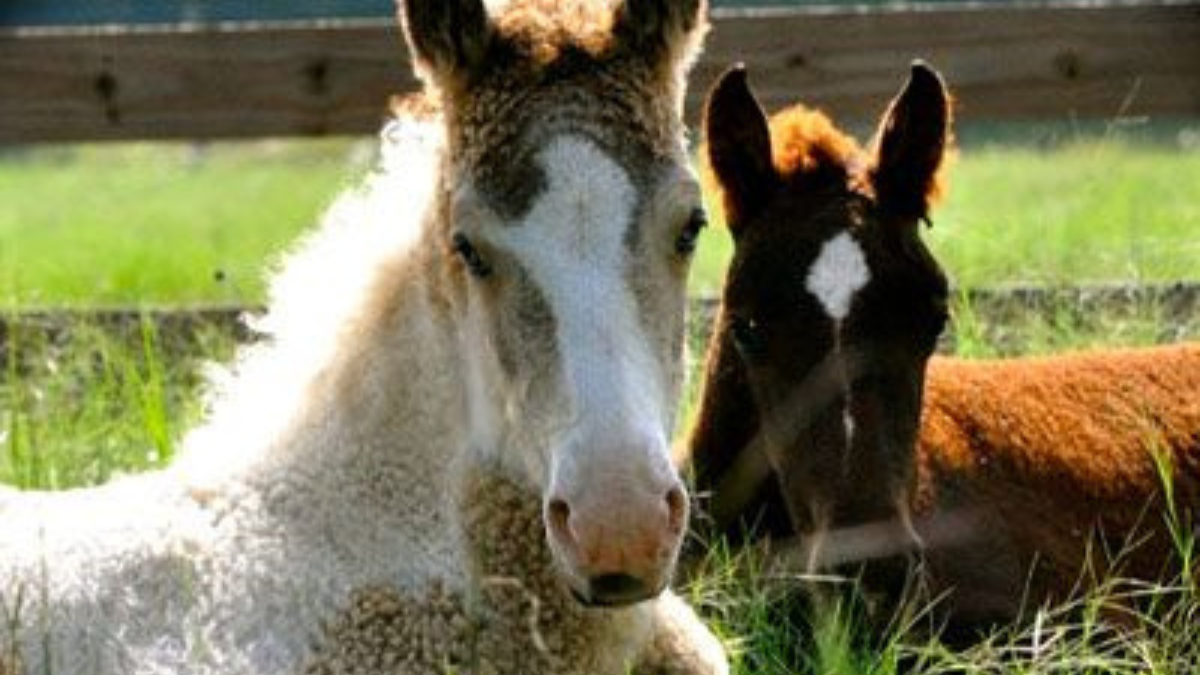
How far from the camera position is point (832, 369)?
5.99m

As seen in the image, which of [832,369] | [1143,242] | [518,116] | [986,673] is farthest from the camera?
[1143,242]

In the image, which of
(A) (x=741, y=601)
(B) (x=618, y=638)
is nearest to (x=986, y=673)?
(A) (x=741, y=601)

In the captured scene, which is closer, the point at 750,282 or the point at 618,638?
the point at 618,638

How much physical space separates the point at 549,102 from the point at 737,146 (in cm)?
193

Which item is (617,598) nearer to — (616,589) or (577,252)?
(616,589)

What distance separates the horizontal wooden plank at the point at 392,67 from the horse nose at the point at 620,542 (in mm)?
4170

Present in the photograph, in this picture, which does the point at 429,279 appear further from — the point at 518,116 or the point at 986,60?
the point at 986,60

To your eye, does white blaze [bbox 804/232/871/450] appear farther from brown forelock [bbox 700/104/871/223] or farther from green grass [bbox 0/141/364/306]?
green grass [bbox 0/141/364/306]

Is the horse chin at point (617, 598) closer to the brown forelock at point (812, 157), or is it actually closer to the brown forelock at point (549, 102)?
the brown forelock at point (549, 102)

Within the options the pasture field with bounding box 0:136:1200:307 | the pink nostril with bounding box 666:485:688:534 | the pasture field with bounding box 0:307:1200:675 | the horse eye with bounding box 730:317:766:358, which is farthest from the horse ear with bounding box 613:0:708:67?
the horse eye with bounding box 730:317:766:358

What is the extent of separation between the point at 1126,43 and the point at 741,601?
3077 mm

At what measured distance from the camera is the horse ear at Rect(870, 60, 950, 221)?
6.36 meters

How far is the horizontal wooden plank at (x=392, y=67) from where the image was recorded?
8312 millimetres

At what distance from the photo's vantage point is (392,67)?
27.3 ft
